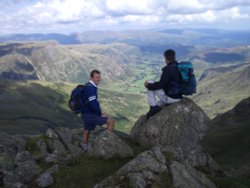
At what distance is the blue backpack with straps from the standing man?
6240mm

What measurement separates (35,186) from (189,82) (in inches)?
560

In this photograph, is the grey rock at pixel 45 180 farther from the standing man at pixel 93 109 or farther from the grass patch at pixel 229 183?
the grass patch at pixel 229 183

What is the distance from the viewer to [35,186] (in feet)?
72.5

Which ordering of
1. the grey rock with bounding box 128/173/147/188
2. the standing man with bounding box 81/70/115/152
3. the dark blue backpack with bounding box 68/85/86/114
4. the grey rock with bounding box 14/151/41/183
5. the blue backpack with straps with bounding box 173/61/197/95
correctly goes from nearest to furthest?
the grey rock with bounding box 128/173/147/188 < the grey rock with bounding box 14/151/41/183 < the standing man with bounding box 81/70/115/152 < the dark blue backpack with bounding box 68/85/86/114 < the blue backpack with straps with bounding box 173/61/197/95

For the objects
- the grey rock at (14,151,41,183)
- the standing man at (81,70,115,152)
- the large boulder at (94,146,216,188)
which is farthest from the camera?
the standing man at (81,70,115,152)

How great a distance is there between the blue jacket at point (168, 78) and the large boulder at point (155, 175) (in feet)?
25.9

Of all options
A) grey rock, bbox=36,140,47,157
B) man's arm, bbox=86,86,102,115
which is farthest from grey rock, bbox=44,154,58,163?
grey rock, bbox=36,140,47,157

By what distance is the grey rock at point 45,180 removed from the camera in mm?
22034

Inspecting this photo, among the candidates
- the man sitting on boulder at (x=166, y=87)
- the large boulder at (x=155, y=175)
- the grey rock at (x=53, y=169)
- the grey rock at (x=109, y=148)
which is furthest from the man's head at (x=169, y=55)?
the grey rock at (x=53, y=169)

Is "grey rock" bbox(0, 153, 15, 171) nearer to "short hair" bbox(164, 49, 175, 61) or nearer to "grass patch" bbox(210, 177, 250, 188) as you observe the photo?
"grass patch" bbox(210, 177, 250, 188)

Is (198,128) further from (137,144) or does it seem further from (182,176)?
(182,176)

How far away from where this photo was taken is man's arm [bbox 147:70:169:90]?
90.8ft

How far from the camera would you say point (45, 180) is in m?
22.2

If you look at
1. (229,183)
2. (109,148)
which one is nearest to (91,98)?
(109,148)
